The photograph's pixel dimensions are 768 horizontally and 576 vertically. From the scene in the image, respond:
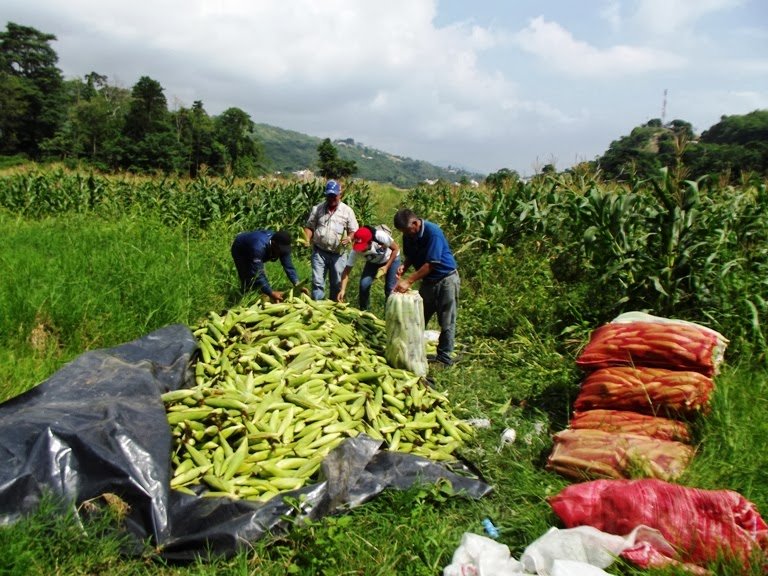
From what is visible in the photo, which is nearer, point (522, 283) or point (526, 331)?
point (526, 331)

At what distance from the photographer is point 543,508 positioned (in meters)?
3.10

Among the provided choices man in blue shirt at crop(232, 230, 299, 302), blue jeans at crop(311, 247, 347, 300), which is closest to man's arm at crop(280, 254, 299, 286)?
man in blue shirt at crop(232, 230, 299, 302)

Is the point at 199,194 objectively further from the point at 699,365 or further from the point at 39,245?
the point at 699,365

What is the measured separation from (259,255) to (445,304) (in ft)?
7.43

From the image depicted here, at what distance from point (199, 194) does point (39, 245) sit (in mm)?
5800

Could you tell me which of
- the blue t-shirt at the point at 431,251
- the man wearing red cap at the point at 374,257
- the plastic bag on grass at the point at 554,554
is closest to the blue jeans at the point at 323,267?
the man wearing red cap at the point at 374,257

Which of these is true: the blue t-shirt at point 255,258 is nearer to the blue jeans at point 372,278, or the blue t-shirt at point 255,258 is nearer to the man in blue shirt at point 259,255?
the man in blue shirt at point 259,255

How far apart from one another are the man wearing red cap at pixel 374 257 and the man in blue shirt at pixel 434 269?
836 mm

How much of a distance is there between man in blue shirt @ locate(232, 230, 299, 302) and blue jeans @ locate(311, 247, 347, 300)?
24.5 inches

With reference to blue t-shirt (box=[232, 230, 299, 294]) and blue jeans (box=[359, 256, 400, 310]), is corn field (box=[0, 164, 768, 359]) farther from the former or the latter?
blue t-shirt (box=[232, 230, 299, 294])

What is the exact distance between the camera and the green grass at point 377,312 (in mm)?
2650

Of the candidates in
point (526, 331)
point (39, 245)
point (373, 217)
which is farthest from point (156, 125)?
point (526, 331)

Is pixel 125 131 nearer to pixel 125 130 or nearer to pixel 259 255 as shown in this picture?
pixel 125 130

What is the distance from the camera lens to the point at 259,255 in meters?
6.11
